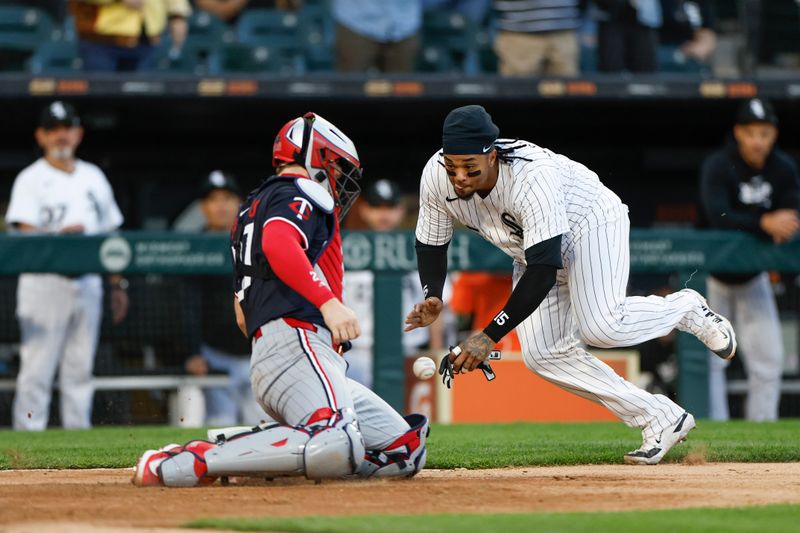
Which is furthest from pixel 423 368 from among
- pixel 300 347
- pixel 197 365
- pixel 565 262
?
pixel 197 365

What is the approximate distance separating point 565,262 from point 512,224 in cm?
33

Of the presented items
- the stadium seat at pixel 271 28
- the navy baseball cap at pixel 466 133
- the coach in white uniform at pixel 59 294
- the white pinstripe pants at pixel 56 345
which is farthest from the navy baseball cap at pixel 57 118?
the navy baseball cap at pixel 466 133

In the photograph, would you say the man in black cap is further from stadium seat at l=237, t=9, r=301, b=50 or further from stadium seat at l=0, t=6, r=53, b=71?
stadium seat at l=0, t=6, r=53, b=71

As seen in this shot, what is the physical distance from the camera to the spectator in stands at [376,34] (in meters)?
9.68

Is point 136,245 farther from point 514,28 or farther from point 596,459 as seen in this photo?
point 596,459

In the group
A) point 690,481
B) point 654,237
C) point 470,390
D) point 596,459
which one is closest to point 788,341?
point 654,237

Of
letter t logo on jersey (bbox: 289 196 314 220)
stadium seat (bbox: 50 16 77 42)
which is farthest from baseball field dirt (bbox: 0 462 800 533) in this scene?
stadium seat (bbox: 50 16 77 42)

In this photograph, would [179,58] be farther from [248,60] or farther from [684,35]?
[684,35]

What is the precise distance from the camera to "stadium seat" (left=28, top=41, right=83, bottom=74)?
10.0 m

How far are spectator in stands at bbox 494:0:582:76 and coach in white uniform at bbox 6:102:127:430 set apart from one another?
10.2 ft

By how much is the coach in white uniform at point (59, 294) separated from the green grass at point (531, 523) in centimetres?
475

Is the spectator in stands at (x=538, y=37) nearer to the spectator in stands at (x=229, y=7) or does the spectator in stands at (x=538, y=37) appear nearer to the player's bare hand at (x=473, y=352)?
the spectator in stands at (x=229, y=7)

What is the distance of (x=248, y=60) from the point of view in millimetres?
10336

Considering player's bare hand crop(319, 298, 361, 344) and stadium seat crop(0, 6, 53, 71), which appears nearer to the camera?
player's bare hand crop(319, 298, 361, 344)
